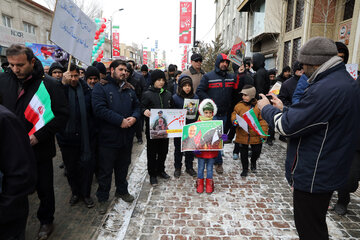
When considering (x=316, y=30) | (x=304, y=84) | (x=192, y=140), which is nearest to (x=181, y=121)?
(x=192, y=140)

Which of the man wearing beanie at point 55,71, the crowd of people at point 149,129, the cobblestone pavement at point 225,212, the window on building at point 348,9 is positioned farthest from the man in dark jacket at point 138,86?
the window on building at point 348,9

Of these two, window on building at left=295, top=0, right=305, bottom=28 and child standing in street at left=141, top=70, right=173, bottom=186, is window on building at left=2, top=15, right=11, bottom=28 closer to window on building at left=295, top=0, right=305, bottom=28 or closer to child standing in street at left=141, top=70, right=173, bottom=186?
child standing in street at left=141, top=70, right=173, bottom=186

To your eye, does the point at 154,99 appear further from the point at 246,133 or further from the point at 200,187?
the point at 246,133

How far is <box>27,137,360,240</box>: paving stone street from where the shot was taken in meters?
3.03

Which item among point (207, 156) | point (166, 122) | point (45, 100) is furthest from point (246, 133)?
point (45, 100)

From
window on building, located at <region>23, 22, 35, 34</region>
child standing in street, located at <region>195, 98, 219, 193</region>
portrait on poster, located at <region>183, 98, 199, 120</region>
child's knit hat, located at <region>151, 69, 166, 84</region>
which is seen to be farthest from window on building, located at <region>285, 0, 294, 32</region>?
window on building, located at <region>23, 22, 35, 34</region>

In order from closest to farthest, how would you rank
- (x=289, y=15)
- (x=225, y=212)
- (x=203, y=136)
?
(x=225, y=212) → (x=203, y=136) → (x=289, y=15)

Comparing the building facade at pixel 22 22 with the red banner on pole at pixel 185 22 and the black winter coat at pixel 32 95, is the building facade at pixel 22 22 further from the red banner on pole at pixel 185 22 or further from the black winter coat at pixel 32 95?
the black winter coat at pixel 32 95

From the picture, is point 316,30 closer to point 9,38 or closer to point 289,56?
point 289,56

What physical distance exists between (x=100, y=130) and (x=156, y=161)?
1.51 m

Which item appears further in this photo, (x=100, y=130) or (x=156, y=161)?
(x=156, y=161)

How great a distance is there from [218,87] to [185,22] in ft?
38.9

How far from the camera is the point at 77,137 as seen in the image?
3441 millimetres

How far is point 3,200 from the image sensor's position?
4.93 ft
